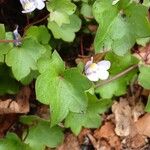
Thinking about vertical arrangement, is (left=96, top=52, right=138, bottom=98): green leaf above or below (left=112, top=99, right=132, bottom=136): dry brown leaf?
above

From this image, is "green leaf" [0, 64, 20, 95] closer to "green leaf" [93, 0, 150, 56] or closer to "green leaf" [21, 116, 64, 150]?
"green leaf" [21, 116, 64, 150]

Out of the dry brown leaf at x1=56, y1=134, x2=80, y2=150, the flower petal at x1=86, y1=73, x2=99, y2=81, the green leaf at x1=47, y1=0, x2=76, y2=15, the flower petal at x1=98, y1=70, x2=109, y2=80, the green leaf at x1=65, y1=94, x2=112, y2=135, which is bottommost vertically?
the dry brown leaf at x1=56, y1=134, x2=80, y2=150

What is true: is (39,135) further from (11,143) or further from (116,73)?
(116,73)

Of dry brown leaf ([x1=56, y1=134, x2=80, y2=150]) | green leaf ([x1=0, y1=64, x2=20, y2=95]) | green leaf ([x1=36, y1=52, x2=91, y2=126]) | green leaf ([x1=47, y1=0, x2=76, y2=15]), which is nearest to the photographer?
green leaf ([x1=36, y1=52, x2=91, y2=126])

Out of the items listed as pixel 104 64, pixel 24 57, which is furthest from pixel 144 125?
pixel 24 57

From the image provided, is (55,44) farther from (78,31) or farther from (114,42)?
(114,42)

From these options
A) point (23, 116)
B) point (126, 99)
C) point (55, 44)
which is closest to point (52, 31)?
point (55, 44)

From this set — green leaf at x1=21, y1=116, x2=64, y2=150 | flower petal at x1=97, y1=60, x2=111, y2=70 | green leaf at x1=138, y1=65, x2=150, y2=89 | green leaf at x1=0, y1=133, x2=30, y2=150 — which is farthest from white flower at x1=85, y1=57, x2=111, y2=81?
green leaf at x1=0, y1=133, x2=30, y2=150
